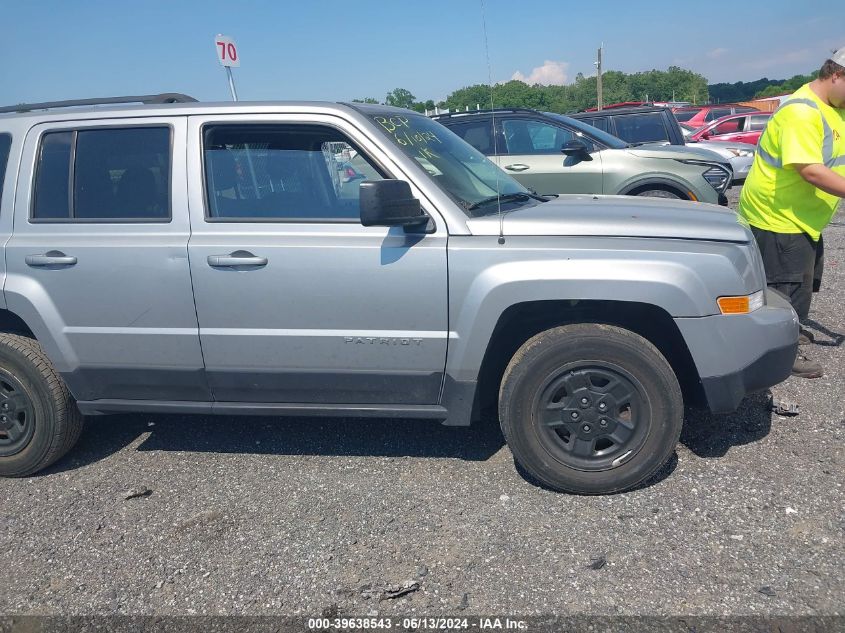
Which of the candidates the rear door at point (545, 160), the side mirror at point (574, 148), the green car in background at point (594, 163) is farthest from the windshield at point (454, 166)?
the rear door at point (545, 160)

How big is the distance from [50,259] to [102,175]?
1.67 ft

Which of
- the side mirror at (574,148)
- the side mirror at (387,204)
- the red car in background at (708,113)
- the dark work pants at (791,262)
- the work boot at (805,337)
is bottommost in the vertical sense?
the work boot at (805,337)

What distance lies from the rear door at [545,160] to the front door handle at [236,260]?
522cm

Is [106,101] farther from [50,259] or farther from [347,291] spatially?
[347,291]

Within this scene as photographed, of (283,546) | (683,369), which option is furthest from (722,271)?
(283,546)

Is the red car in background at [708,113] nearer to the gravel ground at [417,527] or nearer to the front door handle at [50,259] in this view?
the gravel ground at [417,527]

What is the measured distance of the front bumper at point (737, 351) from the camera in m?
3.02

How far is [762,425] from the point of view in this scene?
12.7 feet

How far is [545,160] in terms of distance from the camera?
816cm

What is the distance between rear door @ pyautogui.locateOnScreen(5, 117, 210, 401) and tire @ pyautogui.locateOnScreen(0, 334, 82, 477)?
131 millimetres

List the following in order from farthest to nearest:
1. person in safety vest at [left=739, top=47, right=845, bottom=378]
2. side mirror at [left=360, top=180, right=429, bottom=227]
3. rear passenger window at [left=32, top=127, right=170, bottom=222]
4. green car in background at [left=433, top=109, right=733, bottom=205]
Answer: green car in background at [left=433, top=109, right=733, bottom=205] < person in safety vest at [left=739, top=47, right=845, bottom=378] < rear passenger window at [left=32, top=127, right=170, bottom=222] < side mirror at [left=360, top=180, right=429, bottom=227]

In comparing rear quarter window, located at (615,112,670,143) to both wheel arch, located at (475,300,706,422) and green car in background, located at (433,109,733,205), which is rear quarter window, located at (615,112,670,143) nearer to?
green car in background, located at (433,109,733,205)

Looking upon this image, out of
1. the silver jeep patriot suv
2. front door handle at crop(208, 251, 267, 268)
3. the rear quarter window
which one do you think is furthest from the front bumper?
the rear quarter window

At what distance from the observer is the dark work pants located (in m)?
4.30
